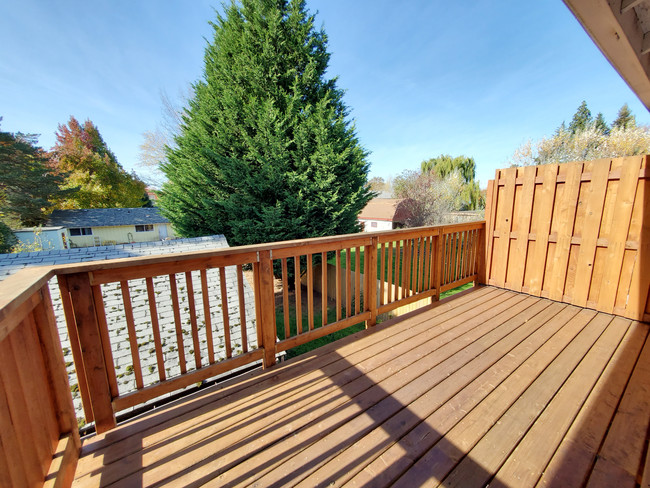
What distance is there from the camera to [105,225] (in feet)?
67.4

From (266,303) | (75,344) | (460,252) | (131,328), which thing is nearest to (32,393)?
(75,344)

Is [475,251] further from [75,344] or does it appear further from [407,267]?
[75,344]

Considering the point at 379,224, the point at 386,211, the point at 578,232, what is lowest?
the point at 379,224

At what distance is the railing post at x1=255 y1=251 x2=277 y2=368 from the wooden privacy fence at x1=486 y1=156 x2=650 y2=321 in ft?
10.7

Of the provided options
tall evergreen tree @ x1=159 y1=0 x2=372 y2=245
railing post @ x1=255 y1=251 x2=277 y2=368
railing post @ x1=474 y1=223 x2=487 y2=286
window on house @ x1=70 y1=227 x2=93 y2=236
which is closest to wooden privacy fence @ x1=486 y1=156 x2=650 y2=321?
railing post @ x1=474 y1=223 x2=487 y2=286

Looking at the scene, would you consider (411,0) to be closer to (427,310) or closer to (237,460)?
(427,310)

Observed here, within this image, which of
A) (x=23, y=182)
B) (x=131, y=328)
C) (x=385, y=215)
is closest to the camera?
(x=131, y=328)

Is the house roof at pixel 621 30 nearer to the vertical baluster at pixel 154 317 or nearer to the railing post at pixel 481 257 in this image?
the railing post at pixel 481 257

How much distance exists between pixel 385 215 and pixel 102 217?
23873 millimetres

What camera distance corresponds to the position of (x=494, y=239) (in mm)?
3461

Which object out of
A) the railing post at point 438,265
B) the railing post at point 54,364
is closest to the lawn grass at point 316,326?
the railing post at point 438,265

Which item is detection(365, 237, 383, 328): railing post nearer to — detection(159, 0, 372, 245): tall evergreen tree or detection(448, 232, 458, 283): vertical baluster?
detection(448, 232, 458, 283): vertical baluster

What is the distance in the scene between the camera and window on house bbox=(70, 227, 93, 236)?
19516 mm

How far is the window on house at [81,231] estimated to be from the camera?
64.0 feet
